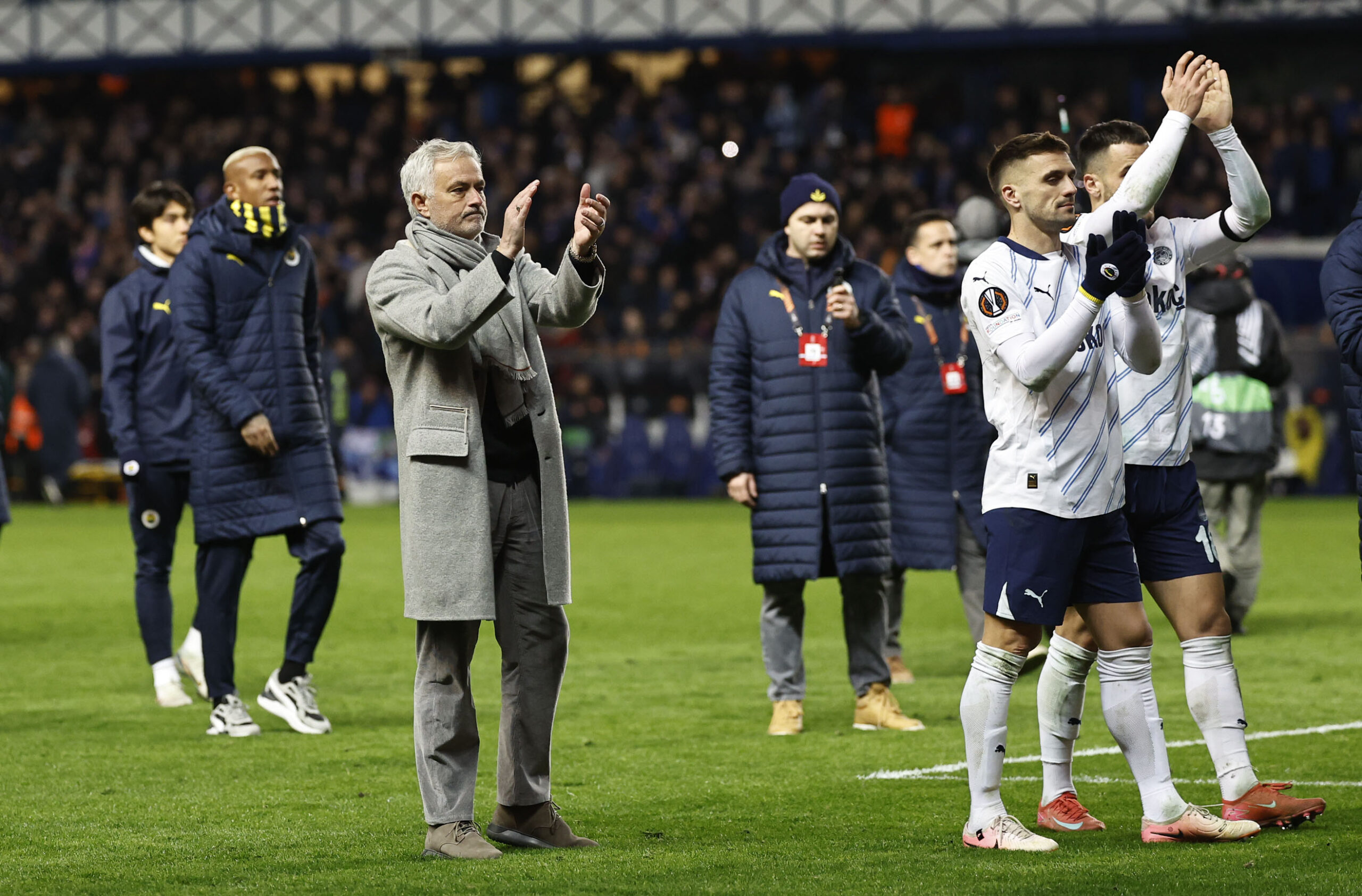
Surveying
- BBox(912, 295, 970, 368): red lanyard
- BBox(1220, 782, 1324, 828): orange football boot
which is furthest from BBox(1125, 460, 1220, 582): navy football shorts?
BBox(912, 295, 970, 368): red lanyard

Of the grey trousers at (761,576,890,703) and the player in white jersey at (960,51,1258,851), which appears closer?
the player in white jersey at (960,51,1258,851)

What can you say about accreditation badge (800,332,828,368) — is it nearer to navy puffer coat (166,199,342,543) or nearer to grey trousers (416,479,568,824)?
navy puffer coat (166,199,342,543)

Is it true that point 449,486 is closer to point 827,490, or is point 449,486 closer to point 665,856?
point 665,856

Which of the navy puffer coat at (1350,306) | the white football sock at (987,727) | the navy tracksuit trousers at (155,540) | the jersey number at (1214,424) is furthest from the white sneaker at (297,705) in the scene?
the jersey number at (1214,424)

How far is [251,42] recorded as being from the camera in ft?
101

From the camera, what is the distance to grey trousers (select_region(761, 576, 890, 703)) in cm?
785

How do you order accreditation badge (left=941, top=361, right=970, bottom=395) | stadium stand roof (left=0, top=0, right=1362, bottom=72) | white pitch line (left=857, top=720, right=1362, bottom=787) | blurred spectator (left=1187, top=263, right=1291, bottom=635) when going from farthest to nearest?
stadium stand roof (left=0, top=0, right=1362, bottom=72) < blurred spectator (left=1187, top=263, right=1291, bottom=635) < accreditation badge (left=941, top=361, right=970, bottom=395) < white pitch line (left=857, top=720, right=1362, bottom=787)

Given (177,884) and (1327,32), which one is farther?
(1327,32)

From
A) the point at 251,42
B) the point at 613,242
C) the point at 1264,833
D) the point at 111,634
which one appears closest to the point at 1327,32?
the point at 613,242

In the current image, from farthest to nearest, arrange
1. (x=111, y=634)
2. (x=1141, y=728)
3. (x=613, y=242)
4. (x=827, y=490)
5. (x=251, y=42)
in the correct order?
(x=251, y=42)
(x=613, y=242)
(x=111, y=634)
(x=827, y=490)
(x=1141, y=728)

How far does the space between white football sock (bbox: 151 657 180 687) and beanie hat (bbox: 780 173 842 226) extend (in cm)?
346

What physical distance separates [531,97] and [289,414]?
25.6 m

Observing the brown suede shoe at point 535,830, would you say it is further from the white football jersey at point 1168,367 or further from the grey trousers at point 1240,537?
the grey trousers at point 1240,537

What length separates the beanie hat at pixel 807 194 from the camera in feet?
25.8
